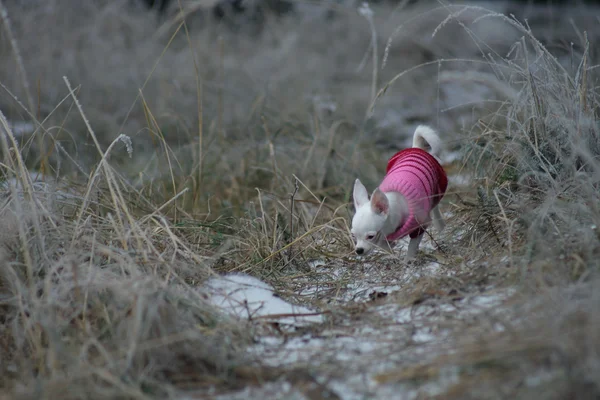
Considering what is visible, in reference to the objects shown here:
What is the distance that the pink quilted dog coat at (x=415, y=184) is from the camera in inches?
89.3

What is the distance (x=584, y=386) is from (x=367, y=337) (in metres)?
0.62

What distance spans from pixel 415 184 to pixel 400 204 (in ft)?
0.31

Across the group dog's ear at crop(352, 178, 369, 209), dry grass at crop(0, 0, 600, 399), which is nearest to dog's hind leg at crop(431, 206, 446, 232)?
dry grass at crop(0, 0, 600, 399)

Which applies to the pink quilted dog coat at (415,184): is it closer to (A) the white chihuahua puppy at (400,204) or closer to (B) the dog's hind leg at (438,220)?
(A) the white chihuahua puppy at (400,204)

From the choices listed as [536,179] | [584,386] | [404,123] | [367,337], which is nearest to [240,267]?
[367,337]

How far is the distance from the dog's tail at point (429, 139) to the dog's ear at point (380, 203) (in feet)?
1.58

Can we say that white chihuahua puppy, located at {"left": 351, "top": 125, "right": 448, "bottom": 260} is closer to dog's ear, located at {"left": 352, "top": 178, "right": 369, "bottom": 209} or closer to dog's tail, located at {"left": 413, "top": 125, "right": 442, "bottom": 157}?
dog's ear, located at {"left": 352, "top": 178, "right": 369, "bottom": 209}

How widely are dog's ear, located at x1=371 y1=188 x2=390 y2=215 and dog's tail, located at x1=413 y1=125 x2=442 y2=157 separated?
1.58 ft

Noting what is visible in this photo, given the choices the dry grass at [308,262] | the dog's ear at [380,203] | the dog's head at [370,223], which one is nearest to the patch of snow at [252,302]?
the dry grass at [308,262]

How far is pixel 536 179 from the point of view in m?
2.07

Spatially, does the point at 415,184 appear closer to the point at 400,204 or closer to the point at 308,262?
the point at 400,204

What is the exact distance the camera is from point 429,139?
2584mm

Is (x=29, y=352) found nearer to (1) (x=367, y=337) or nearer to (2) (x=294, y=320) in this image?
(2) (x=294, y=320)

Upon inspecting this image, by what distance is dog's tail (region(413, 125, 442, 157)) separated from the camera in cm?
257
